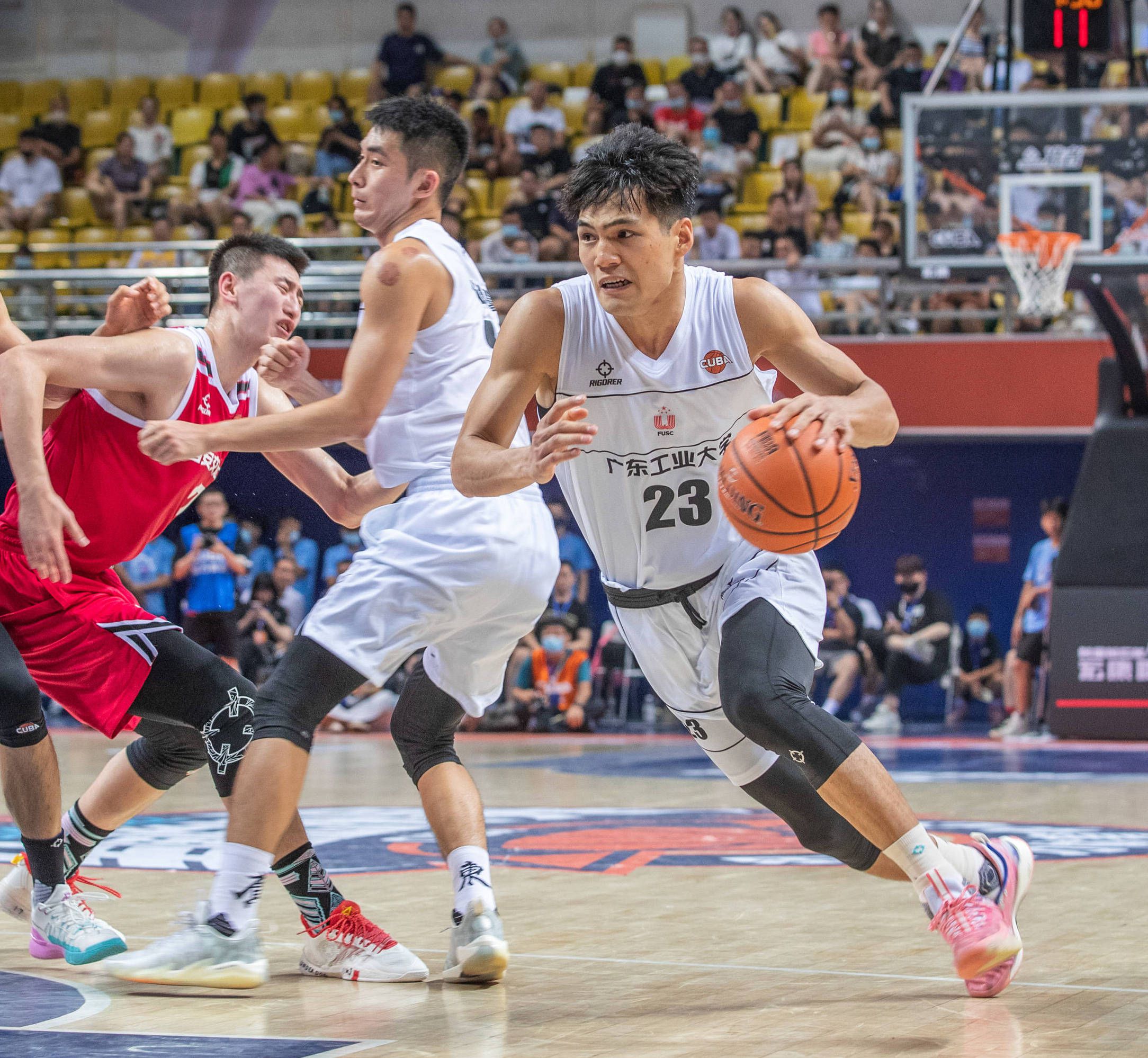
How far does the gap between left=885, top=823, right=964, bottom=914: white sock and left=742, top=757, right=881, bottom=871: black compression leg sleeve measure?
0.71ft

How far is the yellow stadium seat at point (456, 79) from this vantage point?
18750 mm

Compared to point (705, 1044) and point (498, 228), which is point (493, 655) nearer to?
point (705, 1044)

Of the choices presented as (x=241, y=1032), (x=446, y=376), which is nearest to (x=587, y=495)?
(x=446, y=376)

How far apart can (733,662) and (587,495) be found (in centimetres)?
65

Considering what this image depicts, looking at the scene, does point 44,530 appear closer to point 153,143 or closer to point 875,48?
point 875,48

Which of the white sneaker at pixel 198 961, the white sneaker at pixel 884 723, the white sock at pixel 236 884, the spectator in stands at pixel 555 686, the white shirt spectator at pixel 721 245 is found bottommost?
the white sneaker at pixel 884 723

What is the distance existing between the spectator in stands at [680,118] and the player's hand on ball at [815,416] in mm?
13522

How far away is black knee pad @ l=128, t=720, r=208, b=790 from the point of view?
13.8 ft

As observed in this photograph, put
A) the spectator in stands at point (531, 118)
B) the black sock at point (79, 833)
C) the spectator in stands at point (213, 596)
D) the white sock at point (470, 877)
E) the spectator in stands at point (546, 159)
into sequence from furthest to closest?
the spectator in stands at point (531, 118), the spectator in stands at point (546, 159), the spectator in stands at point (213, 596), the black sock at point (79, 833), the white sock at point (470, 877)

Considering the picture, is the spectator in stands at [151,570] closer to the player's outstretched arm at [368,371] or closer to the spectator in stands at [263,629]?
the spectator in stands at [263,629]

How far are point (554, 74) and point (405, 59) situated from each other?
1.84 m

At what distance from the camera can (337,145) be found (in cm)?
1777

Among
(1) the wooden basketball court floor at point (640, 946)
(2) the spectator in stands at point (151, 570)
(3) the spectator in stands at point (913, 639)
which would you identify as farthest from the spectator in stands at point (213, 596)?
(3) the spectator in stands at point (913, 639)

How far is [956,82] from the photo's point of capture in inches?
601
